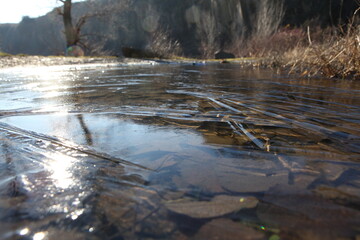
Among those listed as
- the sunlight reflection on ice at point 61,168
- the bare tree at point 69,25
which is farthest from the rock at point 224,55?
the sunlight reflection on ice at point 61,168

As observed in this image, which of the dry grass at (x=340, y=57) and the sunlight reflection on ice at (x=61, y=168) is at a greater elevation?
the dry grass at (x=340, y=57)

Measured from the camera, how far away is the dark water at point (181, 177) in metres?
0.57

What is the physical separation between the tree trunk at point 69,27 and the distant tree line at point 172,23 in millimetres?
1148

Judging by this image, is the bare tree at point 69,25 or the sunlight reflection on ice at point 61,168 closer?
the sunlight reflection on ice at point 61,168

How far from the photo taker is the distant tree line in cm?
1516

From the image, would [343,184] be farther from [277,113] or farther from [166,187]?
[277,113]

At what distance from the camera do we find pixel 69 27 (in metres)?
14.1

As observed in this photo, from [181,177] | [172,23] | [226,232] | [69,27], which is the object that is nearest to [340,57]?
[181,177]

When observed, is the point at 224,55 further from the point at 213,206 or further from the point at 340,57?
the point at 213,206

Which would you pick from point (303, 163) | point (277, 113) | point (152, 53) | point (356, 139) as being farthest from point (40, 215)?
point (152, 53)

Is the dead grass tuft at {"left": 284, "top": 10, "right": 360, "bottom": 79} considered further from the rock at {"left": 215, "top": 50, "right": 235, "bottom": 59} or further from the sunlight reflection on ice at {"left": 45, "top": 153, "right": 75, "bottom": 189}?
the rock at {"left": 215, "top": 50, "right": 235, "bottom": 59}

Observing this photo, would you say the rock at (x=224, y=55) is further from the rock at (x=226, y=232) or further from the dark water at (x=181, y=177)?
the rock at (x=226, y=232)

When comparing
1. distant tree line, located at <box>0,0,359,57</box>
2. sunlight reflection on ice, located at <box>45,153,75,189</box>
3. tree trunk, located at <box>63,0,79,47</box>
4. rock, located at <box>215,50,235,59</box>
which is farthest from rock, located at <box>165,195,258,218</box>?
rock, located at <box>215,50,235,59</box>

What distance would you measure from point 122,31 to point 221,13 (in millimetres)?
14476
